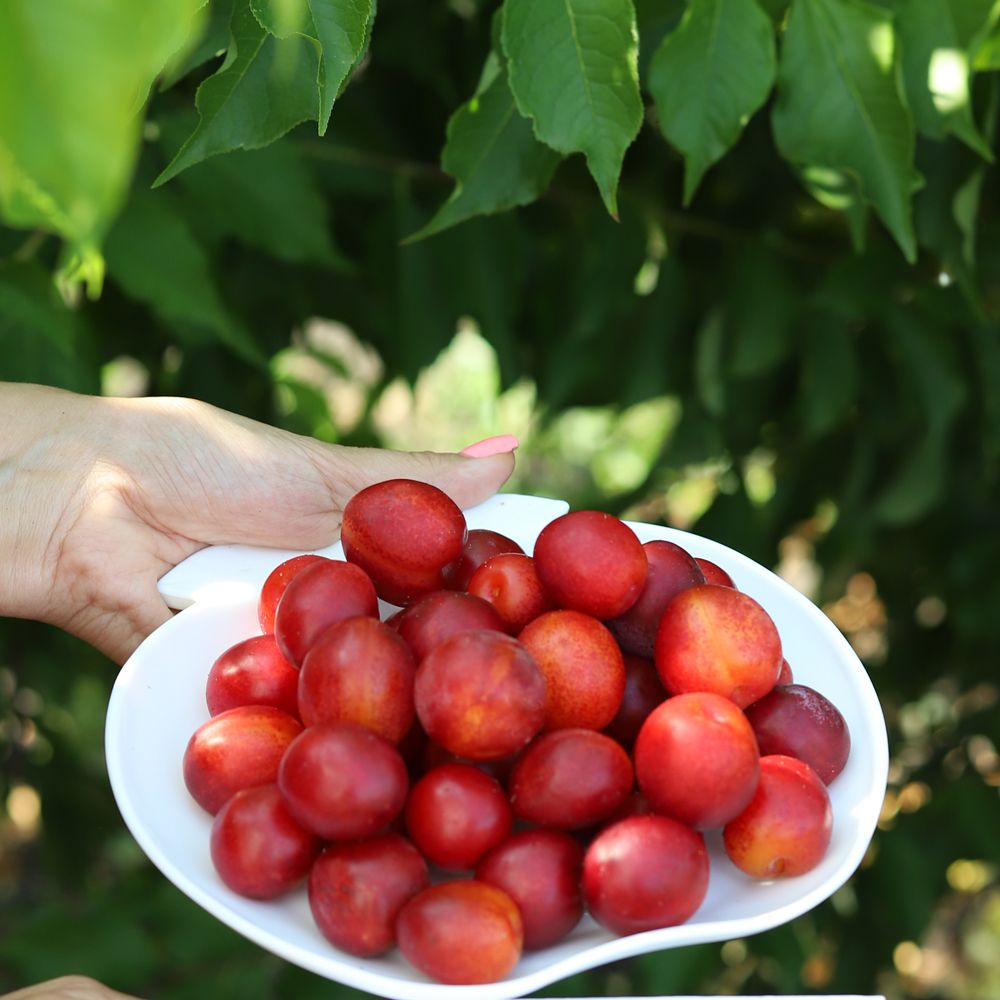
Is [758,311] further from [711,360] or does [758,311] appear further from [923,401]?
[923,401]

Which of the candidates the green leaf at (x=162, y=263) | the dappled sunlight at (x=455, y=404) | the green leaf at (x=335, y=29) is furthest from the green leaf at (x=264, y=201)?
the dappled sunlight at (x=455, y=404)

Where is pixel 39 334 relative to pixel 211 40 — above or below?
below

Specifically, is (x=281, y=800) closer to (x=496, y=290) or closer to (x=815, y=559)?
(x=496, y=290)

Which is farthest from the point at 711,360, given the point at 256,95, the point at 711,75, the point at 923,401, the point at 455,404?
the point at 455,404

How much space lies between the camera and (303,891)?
1.17 meters

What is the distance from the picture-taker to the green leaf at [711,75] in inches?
51.1

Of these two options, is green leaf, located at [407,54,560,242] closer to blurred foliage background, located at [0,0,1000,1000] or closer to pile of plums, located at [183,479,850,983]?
blurred foliage background, located at [0,0,1000,1000]

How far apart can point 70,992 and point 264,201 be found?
1.17 m

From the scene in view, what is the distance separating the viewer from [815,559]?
2.49 meters

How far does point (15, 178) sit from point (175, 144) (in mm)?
1430

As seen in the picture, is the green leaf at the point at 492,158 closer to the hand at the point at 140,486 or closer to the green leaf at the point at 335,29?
the hand at the point at 140,486

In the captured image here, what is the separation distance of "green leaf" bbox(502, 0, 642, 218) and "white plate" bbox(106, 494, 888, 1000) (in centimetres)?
59

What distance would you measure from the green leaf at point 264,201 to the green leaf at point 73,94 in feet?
4.88

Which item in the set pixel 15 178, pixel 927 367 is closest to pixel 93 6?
pixel 15 178
